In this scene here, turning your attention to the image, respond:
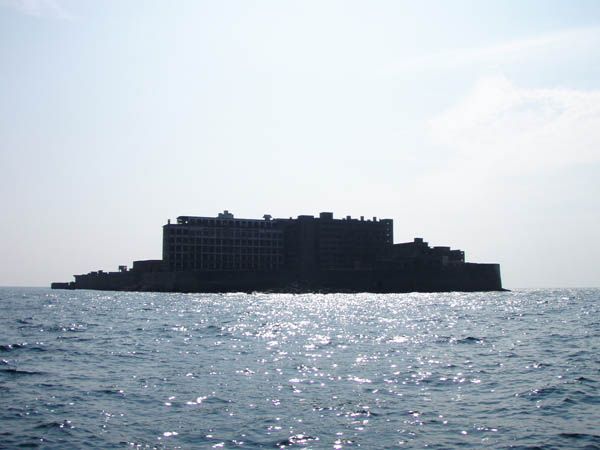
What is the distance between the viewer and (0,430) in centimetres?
2270

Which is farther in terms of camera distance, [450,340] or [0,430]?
[450,340]

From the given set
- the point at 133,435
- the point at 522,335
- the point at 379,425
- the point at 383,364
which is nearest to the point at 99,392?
the point at 133,435

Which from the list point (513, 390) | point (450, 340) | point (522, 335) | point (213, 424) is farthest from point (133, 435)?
point (522, 335)

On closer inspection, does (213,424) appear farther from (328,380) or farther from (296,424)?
(328,380)

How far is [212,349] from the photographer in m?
48.2

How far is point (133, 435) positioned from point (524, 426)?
13.3m

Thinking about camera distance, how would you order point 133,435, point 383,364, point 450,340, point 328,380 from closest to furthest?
point 133,435 < point 328,380 < point 383,364 < point 450,340

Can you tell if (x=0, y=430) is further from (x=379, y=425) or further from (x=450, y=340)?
(x=450, y=340)

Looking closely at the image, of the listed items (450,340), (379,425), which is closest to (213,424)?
(379,425)

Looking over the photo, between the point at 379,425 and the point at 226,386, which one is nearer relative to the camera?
the point at 379,425

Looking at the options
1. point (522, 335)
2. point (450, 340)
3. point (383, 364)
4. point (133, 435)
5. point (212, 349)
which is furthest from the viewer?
point (522, 335)

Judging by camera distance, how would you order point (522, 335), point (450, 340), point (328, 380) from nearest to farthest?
point (328, 380) < point (450, 340) < point (522, 335)

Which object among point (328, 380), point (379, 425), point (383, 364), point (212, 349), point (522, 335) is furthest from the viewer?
point (522, 335)

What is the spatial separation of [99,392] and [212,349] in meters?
18.4
